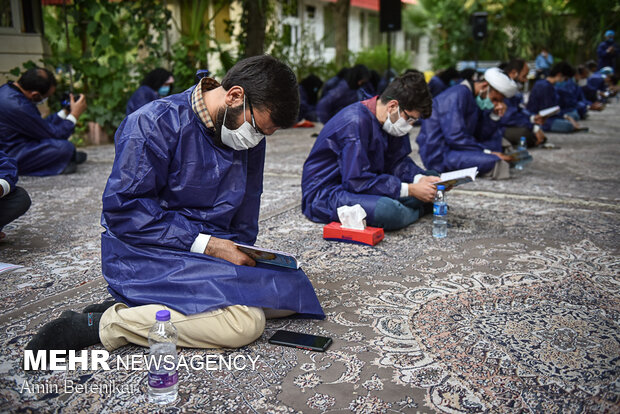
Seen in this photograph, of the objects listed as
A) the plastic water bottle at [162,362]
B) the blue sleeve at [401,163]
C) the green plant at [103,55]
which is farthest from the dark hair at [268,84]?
the green plant at [103,55]

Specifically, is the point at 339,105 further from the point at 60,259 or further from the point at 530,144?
the point at 60,259

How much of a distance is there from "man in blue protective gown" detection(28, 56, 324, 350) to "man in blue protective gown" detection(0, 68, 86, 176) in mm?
3623

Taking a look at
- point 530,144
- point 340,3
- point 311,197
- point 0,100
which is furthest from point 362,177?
point 340,3

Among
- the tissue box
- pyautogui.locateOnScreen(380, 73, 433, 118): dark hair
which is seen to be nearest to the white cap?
pyautogui.locateOnScreen(380, 73, 433, 118): dark hair

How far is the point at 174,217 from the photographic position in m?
2.21

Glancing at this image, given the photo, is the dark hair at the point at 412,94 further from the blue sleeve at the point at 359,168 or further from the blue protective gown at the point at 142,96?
the blue protective gown at the point at 142,96

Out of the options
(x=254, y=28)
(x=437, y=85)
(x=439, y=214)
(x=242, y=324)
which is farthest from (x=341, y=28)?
(x=242, y=324)

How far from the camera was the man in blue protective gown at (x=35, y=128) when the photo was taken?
539cm

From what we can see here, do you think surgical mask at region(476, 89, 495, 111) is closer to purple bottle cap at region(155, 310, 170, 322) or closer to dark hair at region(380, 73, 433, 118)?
dark hair at region(380, 73, 433, 118)

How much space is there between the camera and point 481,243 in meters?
3.67

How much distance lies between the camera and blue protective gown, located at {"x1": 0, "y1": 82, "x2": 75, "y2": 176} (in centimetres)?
538

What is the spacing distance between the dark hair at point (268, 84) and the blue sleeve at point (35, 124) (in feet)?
13.5

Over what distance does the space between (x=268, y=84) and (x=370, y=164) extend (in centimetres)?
192

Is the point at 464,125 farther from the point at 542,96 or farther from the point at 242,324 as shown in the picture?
the point at 542,96
